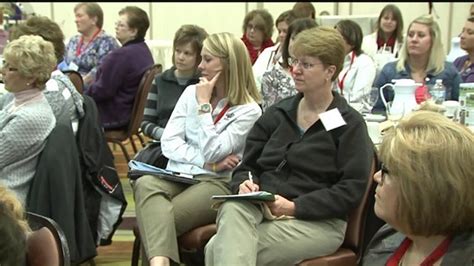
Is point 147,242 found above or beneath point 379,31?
beneath

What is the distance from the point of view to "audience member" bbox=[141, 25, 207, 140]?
3916 mm

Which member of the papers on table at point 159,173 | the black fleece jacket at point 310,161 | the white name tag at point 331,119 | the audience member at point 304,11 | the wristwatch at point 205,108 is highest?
the audience member at point 304,11

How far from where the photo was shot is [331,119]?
2809 mm

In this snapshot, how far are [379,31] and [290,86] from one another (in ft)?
10.4

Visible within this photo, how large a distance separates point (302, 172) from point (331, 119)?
0.78ft

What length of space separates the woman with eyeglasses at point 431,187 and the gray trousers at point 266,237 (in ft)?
2.84

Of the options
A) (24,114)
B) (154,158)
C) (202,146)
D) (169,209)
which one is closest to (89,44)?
(154,158)

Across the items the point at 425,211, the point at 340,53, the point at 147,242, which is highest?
the point at 340,53

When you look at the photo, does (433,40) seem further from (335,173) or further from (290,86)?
(335,173)

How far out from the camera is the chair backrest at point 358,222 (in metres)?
2.72

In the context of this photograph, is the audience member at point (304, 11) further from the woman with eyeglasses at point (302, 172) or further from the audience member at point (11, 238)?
the audience member at point (11, 238)

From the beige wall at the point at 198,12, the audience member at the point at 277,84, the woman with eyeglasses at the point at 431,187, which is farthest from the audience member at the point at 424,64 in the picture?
the beige wall at the point at 198,12


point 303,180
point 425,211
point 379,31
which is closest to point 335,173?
point 303,180

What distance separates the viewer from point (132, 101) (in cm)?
545
